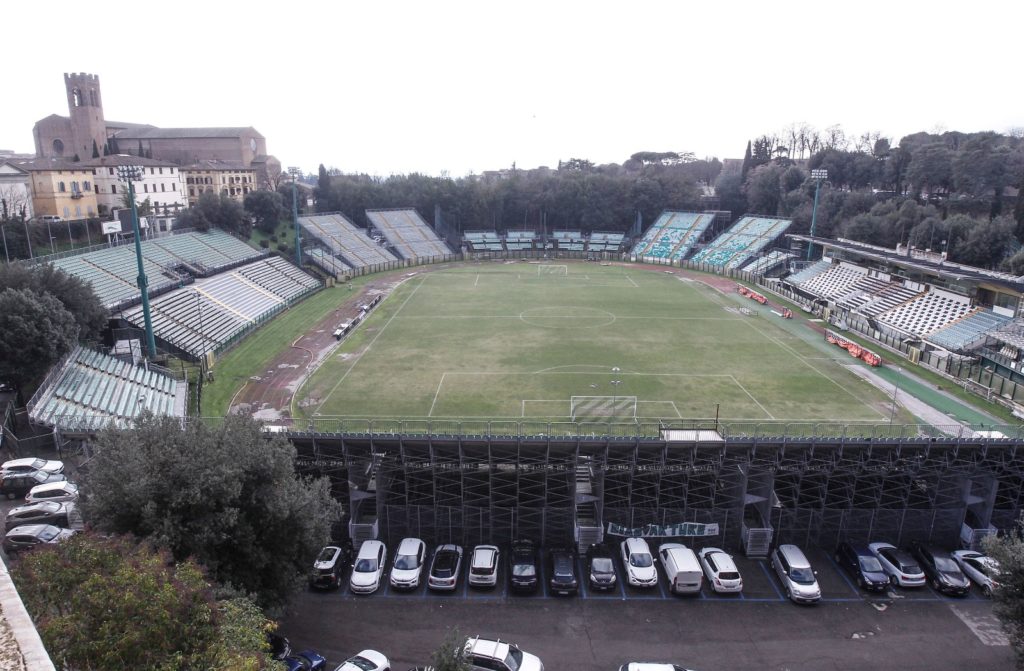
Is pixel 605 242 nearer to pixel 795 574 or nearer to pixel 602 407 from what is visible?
pixel 602 407

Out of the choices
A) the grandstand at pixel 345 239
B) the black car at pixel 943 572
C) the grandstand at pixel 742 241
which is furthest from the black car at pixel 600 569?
the grandstand at pixel 742 241

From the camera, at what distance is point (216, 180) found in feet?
304

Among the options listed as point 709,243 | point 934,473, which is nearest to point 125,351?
point 934,473

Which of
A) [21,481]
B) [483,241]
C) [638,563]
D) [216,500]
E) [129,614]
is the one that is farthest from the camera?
[483,241]

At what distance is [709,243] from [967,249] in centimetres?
3558

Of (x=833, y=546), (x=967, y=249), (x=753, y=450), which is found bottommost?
(x=833, y=546)

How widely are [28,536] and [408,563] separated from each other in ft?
38.8

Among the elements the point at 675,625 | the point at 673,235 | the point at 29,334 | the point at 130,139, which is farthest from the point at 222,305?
the point at 130,139

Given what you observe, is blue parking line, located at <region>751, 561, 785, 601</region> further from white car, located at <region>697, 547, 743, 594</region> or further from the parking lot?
white car, located at <region>697, 547, 743, 594</region>

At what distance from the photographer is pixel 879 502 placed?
71.4 ft

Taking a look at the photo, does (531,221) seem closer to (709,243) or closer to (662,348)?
(709,243)

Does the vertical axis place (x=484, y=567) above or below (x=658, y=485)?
below

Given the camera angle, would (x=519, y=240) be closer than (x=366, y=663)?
No

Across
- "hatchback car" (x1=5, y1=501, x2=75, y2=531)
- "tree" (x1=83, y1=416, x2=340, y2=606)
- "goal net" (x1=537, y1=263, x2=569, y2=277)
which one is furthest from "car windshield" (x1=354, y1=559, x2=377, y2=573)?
"goal net" (x1=537, y1=263, x2=569, y2=277)
